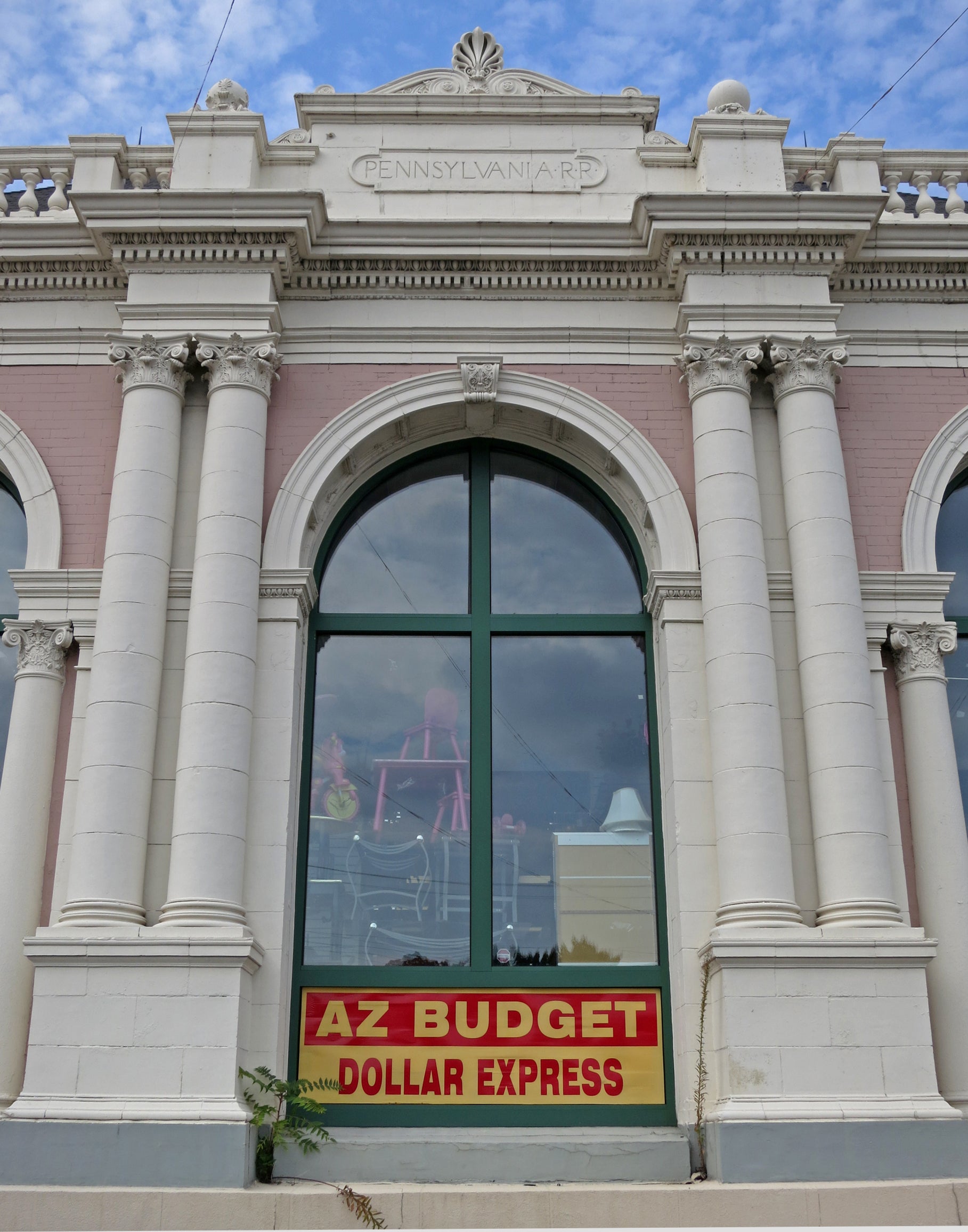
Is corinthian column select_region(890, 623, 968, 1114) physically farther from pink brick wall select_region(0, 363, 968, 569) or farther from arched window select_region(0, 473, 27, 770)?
arched window select_region(0, 473, 27, 770)

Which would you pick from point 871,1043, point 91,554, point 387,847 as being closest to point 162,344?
point 91,554

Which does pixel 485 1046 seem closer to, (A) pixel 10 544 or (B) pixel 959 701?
(B) pixel 959 701

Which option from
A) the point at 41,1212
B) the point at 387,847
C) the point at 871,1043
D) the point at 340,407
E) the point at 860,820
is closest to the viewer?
the point at 41,1212

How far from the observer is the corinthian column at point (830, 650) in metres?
11.3

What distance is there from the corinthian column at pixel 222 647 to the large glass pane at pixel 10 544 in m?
2.26

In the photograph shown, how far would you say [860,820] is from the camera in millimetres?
11391

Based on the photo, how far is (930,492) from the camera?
43.7 ft

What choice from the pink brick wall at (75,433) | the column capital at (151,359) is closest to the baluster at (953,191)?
the column capital at (151,359)

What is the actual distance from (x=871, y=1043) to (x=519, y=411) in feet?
22.5

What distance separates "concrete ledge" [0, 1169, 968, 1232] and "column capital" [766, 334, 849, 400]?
23.7ft

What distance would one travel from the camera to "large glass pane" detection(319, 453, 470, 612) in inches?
535

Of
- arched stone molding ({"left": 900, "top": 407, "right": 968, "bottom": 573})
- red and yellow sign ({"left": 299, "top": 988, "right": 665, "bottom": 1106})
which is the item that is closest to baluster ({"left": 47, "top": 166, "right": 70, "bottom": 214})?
red and yellow sign ({"left": 299, "top": 988, "right": 665, "bottom": 1106})

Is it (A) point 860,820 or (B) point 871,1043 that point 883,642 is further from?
(B) point 871,1043

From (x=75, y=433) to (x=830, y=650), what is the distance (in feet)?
25.3
